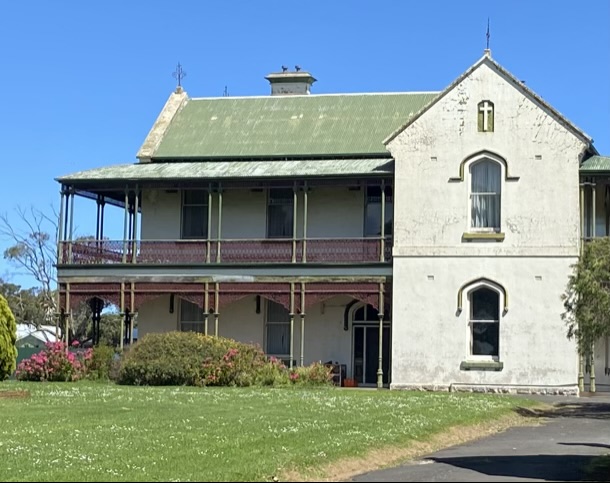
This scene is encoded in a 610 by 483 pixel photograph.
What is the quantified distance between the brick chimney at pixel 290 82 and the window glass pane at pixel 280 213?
670cm

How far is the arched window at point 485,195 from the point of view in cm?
3388

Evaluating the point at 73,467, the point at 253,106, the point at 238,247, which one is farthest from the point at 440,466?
the point at 253,106

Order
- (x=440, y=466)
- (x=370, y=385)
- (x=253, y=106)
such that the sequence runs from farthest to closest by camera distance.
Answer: (x=253, y=106) < (x=370, y=385) < (x=440, y=466)

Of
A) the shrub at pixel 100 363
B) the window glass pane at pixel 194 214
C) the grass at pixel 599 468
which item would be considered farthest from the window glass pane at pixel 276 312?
the grass at pixel 599 468

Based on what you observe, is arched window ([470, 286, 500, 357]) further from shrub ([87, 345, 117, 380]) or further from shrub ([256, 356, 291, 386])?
shrub ([87, 345, 117, 380])

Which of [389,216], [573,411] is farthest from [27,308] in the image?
[573,411]

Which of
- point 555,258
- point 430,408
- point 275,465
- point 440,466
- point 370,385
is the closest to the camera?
point 275,465

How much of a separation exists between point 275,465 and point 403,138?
22.2 m

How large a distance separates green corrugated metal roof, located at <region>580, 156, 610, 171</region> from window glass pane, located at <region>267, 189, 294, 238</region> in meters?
9.45

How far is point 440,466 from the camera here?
14906 mm

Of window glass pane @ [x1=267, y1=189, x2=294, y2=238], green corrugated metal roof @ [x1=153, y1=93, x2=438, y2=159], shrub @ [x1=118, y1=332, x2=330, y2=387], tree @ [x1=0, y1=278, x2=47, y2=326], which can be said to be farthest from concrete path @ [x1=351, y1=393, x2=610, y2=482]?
tree @ [x1=0, y1=278, x2=47, y2=326]

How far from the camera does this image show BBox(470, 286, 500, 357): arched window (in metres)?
33.6

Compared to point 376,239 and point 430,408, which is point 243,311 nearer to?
point 376,239

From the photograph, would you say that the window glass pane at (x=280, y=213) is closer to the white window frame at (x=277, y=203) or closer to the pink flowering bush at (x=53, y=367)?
the white window frame at (x=277, y=203)
